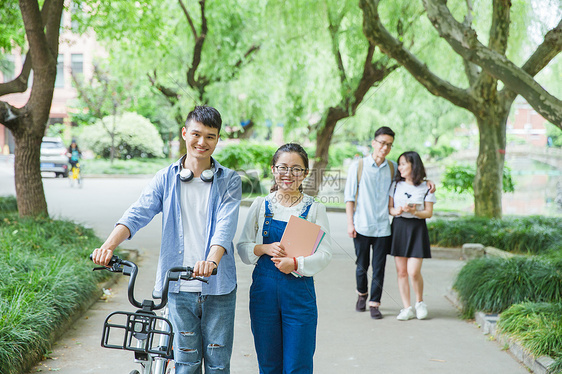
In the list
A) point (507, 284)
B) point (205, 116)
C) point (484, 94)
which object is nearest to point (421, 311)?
point (507, 284)

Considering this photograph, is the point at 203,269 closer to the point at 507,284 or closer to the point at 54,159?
the point at 507,284

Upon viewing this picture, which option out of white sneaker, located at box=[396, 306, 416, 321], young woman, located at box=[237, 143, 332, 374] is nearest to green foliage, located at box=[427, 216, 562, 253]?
white sneaker, located at box=[396, 306, 416, 321]

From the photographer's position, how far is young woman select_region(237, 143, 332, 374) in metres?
3.19

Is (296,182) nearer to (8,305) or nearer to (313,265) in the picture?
(313,265)

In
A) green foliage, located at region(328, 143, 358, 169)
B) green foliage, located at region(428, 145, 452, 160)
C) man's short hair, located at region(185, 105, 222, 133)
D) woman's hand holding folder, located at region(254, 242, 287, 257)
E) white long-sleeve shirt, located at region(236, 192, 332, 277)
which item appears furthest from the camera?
green foliage, located at region(428, 145, 452, 160)

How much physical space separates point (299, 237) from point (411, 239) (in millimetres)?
3040

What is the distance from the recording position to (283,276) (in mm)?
3219

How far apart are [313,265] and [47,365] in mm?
2537

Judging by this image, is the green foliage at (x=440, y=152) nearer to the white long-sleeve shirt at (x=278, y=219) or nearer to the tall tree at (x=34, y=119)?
the tall tree at (x=34, y=119)

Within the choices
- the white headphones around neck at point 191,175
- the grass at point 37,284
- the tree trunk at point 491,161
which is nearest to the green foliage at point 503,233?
the tree trunk at point 491,161

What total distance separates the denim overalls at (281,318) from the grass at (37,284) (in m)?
1.85

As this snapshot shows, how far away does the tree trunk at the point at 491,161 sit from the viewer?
1107 cm

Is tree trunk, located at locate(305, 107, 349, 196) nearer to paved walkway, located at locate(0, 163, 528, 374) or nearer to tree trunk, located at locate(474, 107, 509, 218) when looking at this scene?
tree trunk, located at locate(474, 107, 509, 218)

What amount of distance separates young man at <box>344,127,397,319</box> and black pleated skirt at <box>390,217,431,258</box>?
126 mm
